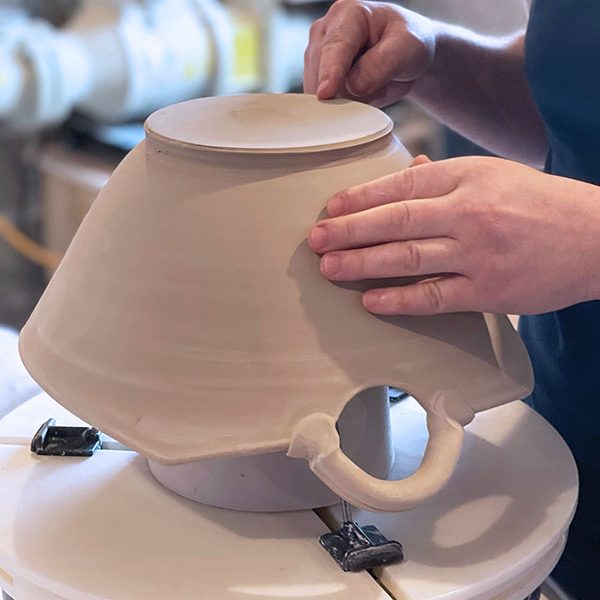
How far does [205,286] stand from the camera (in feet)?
1.80

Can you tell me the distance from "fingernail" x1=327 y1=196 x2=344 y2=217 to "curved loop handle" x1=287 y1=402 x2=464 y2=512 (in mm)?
120

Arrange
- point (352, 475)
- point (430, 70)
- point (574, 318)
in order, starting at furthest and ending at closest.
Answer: point (430, 70) < point (574, 318) < point (352, 475)

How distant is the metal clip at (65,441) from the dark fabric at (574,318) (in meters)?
0.38

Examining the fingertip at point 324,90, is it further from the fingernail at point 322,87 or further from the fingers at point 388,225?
the fingers at point 388,225

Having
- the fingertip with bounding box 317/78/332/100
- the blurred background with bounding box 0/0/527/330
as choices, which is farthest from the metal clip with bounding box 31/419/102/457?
the blurred background with bounding box 0/0/527/330

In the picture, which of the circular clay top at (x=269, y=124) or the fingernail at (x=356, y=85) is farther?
the fingernail at (x=356, y=85)

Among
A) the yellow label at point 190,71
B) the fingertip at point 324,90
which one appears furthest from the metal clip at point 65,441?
the yellow label at point 190,71

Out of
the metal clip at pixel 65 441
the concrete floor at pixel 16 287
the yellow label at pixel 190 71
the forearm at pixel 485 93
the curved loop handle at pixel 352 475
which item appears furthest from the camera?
the concrete floor at pixel 16 287

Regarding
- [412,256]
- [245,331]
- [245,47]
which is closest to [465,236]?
[412,256]

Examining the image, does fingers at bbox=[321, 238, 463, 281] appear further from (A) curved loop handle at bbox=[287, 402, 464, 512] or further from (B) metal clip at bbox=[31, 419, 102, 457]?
(B) metal clip at bbox=[31, 419, 102, 457]

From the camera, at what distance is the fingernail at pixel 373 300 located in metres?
0.56

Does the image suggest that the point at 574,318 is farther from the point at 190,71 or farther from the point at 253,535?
the point at 190,71

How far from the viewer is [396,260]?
55 centimetres

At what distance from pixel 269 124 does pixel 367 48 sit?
24 centimetres
